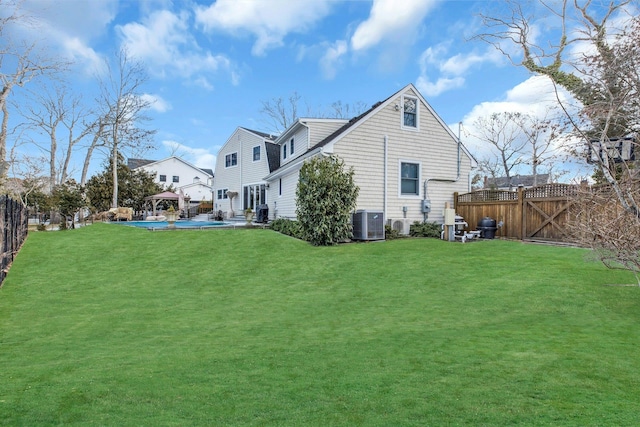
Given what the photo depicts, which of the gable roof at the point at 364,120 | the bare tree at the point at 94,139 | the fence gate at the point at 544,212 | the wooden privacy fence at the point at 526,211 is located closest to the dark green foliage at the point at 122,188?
the bare tree at the point at 94,139

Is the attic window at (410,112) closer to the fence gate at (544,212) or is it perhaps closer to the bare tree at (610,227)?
the fence gate at (544,212)

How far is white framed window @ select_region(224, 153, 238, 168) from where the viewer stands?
1038 inches

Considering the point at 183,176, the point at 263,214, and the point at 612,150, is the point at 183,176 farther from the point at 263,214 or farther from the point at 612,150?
the point at 612,150

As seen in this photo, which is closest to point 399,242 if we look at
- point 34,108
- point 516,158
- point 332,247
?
point 332,247

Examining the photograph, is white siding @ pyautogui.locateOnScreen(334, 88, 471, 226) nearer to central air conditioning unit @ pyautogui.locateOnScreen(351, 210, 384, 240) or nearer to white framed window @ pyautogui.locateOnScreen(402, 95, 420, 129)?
white framed window @ pyautogui.locateOnScreen(402, 95, 420, 129)

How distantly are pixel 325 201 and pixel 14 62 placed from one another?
17.8 meters

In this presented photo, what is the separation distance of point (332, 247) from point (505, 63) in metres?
12.5

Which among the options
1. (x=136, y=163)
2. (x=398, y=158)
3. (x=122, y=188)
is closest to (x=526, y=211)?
(x=398, y=158)

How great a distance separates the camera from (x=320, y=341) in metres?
5.03

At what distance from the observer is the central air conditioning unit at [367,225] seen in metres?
14.4

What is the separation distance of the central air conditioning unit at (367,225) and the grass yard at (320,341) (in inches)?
134

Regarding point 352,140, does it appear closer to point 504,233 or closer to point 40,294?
point 504,233

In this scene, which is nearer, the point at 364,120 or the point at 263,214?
the point at 364,120

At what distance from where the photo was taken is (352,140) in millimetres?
15812
